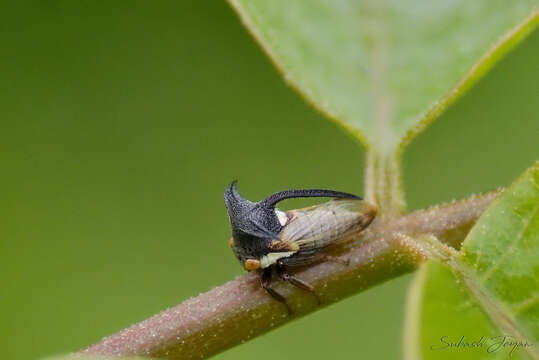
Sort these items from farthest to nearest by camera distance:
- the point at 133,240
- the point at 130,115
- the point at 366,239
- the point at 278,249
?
the point at 130,115 < the point at 133,240 < the point at 278,249 < the point at 366,239

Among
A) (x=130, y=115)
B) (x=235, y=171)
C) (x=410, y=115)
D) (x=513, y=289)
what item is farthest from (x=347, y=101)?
(x=130, y=115)

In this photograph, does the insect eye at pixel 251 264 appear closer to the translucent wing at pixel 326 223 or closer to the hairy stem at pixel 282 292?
the translucent wing at pixel 326 223

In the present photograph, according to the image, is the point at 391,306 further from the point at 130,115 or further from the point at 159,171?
the point at 130,115

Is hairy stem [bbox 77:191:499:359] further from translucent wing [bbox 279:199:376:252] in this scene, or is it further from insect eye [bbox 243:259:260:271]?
insect eye [bbox 243:259:260:271]

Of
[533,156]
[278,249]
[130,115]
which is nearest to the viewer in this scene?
[278,249]

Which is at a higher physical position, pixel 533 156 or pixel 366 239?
pixel 533 156

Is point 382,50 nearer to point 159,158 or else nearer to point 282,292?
point 282,292

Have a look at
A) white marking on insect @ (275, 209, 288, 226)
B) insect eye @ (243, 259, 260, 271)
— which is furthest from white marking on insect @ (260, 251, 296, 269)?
white marking on insect @ (275, 209, 288, 226)

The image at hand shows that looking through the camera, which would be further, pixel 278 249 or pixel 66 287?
pixel 66 287
